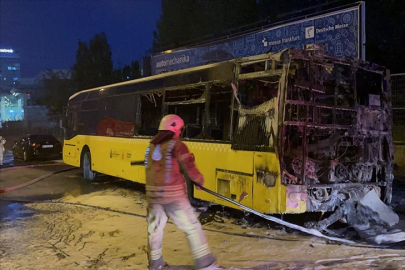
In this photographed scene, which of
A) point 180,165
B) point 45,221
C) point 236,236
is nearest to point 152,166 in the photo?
point 180,165

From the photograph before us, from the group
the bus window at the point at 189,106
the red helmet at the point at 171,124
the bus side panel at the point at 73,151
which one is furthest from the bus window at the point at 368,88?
the bus side panel at the point at 73,151

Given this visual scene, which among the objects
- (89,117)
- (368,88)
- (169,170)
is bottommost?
(169,170)

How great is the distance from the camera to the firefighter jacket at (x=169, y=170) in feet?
14.9

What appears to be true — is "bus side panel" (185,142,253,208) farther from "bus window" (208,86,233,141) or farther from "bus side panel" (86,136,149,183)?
"bus side panel" (86,136,149,183)

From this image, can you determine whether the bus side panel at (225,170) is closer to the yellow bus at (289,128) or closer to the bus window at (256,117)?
the yellow bus at (289,128)

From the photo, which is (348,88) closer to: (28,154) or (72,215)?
(72,215)

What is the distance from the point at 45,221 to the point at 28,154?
14.0 meters

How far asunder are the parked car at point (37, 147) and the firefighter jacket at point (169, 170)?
58.0 feet

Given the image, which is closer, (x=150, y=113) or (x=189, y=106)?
(x=189, y=106)

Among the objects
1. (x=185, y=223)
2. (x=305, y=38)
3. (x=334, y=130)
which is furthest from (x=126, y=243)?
(x=305, y=38)

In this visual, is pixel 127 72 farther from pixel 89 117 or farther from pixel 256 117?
pixel 256 117

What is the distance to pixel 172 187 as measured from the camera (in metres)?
4.57

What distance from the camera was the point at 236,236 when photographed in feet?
21.0

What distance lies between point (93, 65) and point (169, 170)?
32.6m
